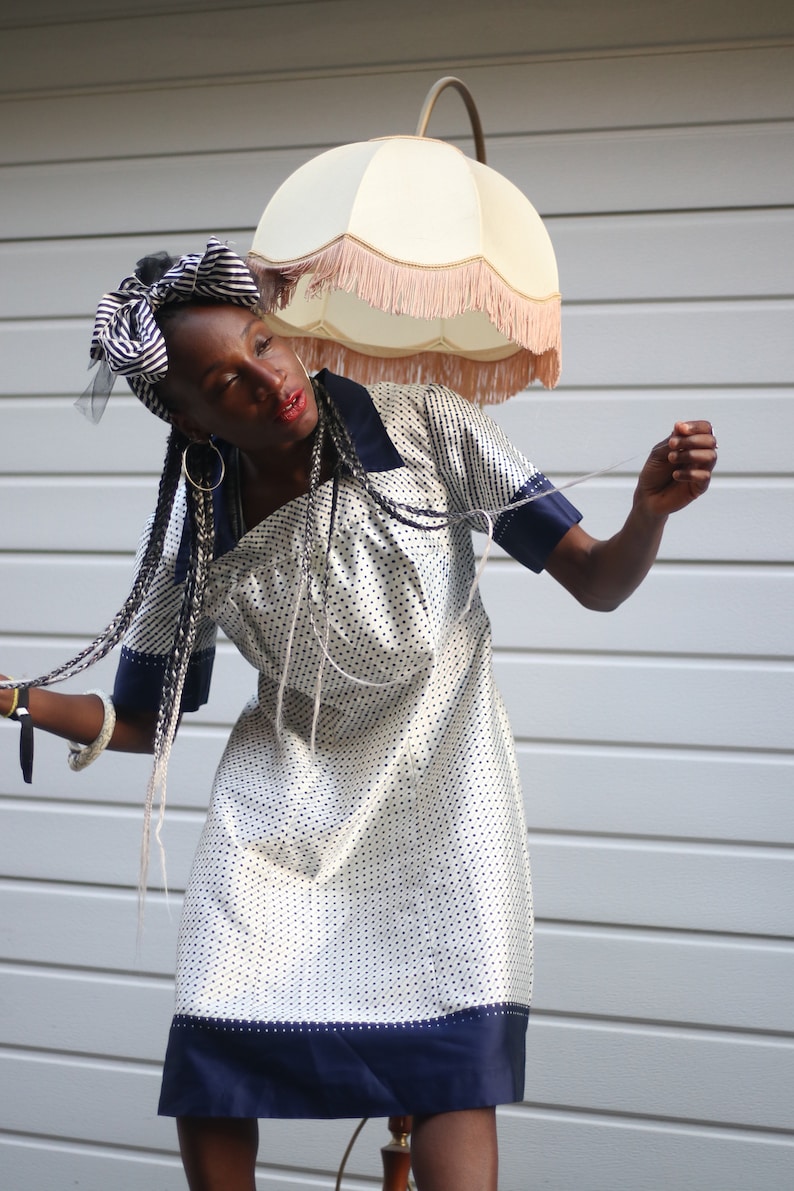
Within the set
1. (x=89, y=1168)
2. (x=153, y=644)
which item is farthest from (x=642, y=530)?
(x=89, y=1168)

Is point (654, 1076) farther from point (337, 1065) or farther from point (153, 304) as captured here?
point (153, 304)

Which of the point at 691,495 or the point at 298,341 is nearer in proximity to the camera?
the point at 691,495

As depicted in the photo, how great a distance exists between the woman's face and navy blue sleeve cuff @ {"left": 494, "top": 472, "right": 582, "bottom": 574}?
32cm

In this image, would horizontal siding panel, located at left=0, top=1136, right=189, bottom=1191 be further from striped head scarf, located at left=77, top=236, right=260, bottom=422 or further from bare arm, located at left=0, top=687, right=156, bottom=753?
striped head scarf, located at left=77, top=236, right=260, bottom=422

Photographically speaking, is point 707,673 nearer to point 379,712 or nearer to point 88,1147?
point 379,712

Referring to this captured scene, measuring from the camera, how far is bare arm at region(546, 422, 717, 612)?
1.41m

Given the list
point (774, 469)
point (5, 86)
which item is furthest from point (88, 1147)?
point (5, 86)

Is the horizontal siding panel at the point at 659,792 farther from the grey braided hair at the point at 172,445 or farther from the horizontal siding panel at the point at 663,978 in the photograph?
the grey braided hair at the point at 172,445

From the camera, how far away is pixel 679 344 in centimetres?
271

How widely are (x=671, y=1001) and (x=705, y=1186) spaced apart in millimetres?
398

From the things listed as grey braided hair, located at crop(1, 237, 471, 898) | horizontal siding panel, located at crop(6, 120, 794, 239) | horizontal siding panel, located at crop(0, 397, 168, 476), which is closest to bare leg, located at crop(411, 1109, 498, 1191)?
grey braided hair, located at crop(1, 237, 471, 898)

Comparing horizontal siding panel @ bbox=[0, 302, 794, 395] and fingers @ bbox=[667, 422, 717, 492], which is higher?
horizontal siding panel @ bbox=[0, 302, 794, 395]

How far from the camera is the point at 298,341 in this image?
6.46ft

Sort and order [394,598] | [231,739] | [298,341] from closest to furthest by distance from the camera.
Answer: [394,598] → [231,739] → [298,341]
